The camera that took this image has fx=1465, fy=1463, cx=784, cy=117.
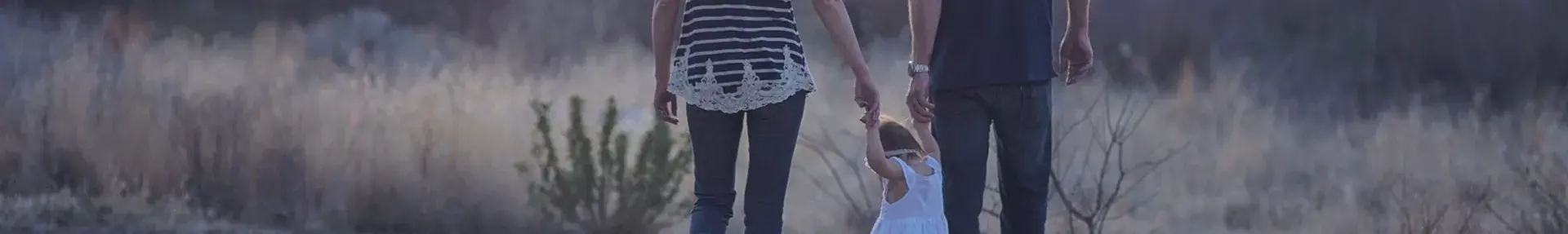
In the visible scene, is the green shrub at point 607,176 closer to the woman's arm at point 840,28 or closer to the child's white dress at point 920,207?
the child's white dress at point 920,207

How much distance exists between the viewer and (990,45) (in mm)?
3035

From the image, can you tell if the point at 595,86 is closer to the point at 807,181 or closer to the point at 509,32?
the point at 509,32

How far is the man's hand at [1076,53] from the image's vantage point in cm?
332

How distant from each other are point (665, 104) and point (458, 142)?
1466 mm

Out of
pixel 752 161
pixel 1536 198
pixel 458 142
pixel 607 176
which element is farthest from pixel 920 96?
pixel 1536 198

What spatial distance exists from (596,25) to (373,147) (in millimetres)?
799

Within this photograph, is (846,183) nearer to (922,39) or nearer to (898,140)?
(898,140)

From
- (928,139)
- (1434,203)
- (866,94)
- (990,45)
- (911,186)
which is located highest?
(990,45)

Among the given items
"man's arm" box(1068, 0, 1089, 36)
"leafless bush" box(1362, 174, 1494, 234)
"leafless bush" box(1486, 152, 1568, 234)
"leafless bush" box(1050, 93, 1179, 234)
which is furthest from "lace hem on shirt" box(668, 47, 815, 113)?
"leafless bush" box(1486, 152, 1568, 234)

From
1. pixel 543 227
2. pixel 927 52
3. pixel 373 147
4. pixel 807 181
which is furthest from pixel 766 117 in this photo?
pixel 373 147

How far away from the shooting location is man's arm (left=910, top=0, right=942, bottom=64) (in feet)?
9.87

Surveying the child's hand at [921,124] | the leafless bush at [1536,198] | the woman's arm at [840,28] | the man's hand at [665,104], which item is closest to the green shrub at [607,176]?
the man's hand at [665,104]

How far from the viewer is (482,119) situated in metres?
4.39

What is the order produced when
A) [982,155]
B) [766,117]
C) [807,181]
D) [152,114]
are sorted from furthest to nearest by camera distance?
[152,114], [807,181], [982,155], [766,117]
